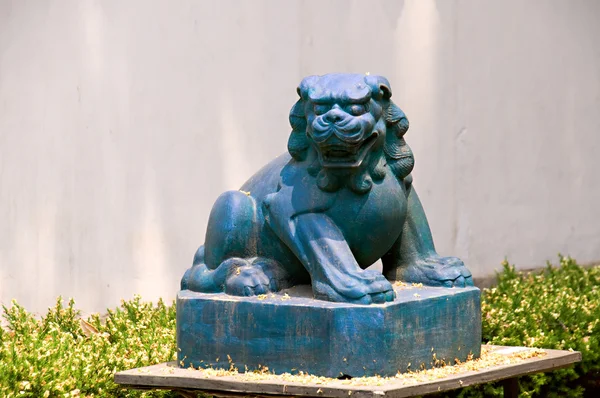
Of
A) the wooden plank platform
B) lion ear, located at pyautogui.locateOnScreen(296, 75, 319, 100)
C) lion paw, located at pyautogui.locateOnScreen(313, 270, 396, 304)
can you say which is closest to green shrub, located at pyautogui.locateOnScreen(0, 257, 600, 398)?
the wooden plank platform

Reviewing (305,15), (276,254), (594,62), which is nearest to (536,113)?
(594,62)

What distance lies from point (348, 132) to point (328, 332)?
623mm

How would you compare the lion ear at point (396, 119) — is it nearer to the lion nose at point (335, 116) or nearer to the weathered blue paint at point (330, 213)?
the weathered blue paint at point (330, 213)

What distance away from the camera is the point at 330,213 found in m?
3.68

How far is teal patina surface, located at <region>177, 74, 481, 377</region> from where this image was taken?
3.51 m

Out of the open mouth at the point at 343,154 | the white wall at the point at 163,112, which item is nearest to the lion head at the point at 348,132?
the open mouth at the point at 343,154

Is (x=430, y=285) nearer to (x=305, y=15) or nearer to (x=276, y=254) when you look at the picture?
(x=276, y=254)

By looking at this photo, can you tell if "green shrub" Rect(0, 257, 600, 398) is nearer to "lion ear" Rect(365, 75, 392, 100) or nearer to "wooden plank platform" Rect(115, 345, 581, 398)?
"wooden plank platform" Rect(115, 345, 581, 398)

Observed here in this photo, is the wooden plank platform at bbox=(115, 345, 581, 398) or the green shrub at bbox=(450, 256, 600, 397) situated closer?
the wooden plank platform at bbox=(115, 345, 581, 398)

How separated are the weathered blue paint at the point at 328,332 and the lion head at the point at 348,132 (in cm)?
41

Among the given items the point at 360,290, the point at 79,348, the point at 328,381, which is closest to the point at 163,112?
the point at 79,348

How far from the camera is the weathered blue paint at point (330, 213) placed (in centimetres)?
356

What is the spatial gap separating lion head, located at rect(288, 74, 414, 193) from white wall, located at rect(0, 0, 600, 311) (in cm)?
205

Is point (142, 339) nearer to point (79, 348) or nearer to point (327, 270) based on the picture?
point (79, 348)
